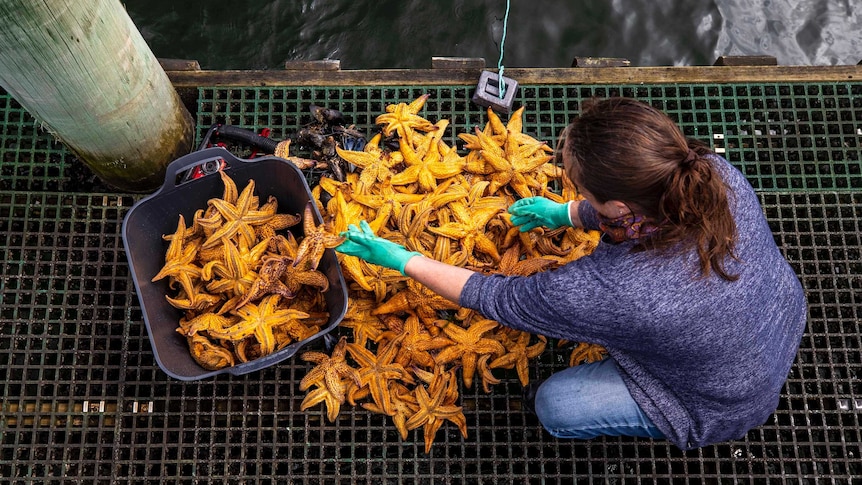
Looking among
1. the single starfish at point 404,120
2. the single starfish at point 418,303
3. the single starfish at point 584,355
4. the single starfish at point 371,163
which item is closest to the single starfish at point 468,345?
the single starfish at point 418,303

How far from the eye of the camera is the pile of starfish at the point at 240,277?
3.17 m

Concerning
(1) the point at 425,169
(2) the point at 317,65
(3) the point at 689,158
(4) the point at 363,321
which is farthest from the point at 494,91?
(3) the point at 689,158

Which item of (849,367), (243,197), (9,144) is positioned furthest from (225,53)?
A: (849,367)

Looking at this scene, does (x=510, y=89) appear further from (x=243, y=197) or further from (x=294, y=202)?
(x=243, y=197)

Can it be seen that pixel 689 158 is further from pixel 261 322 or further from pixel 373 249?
pixel 261 322

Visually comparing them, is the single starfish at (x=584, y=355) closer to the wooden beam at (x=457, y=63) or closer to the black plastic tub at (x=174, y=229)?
the black plastic tub at (x=174, y=229)

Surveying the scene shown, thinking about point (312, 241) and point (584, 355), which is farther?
point (584, 355)

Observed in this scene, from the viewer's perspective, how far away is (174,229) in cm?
349

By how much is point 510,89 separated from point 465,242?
1.15m

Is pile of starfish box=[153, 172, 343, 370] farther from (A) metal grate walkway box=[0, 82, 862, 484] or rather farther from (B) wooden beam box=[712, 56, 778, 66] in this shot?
(B) wooden beam box=[712, 56, 778, 66]

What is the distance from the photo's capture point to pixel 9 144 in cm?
393

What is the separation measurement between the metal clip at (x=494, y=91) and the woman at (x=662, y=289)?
1.41 meters

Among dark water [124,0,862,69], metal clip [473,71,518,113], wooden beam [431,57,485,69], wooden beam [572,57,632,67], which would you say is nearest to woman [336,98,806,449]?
metal clip [473,71,518,113]

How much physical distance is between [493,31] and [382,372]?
125 inches
